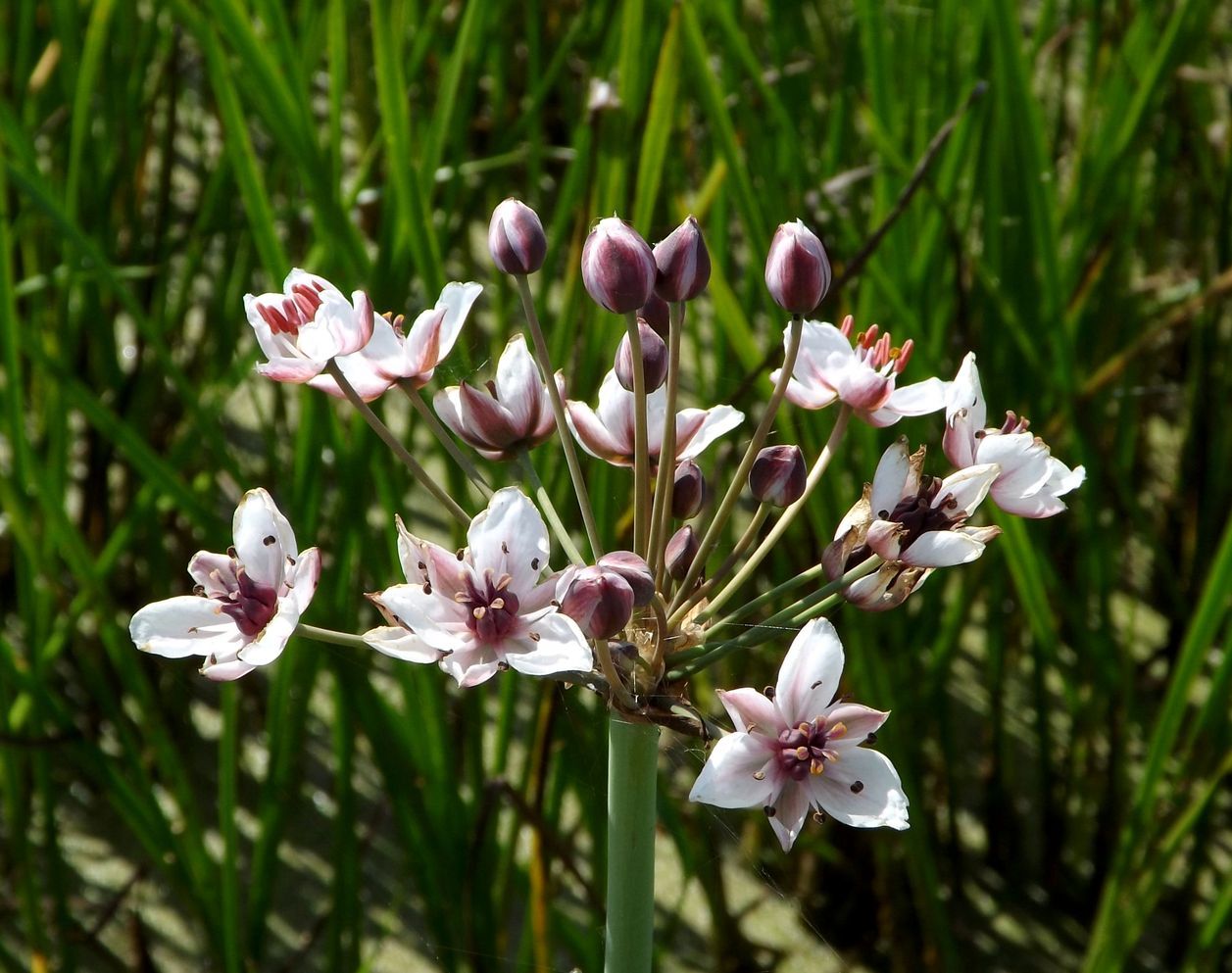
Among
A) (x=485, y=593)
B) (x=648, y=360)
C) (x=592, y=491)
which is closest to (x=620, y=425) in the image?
(x=648, y=360)

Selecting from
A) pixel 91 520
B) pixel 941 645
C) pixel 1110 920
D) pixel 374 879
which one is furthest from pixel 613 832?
pixel 91 520

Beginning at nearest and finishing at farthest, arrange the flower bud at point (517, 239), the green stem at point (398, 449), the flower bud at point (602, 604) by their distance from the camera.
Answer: the flower bud at point (602, 604), the green stem at point (398, 449), the flower bud at point (517, 239)

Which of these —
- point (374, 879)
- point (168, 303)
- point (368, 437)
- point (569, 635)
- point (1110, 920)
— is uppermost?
point (569, 635)

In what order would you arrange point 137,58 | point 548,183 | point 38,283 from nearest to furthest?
point 38,283 → point 137,58 → point 548,183

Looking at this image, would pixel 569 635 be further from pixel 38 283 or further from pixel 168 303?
pixel 168 303

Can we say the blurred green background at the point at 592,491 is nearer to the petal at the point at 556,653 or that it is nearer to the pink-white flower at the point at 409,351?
the pink-white flower at the point at 409,351

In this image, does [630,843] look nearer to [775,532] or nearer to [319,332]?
[775,532]

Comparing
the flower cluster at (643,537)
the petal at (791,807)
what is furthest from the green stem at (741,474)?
the petal at (791,807)
